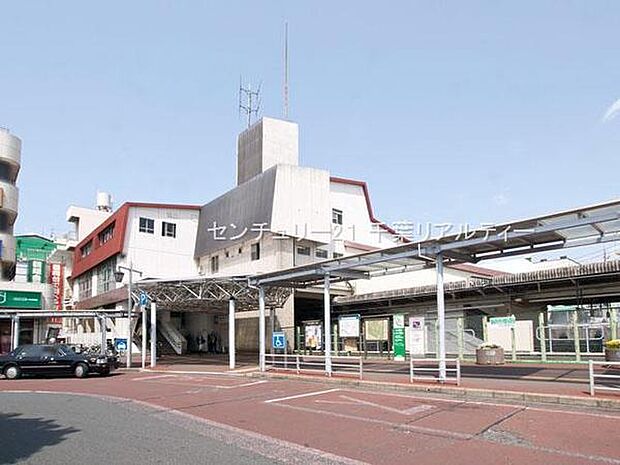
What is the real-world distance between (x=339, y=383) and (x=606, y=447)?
1086 cm

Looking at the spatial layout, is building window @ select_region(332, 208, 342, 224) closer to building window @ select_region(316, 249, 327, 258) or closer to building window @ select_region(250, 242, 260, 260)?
building window @ select_region(316, 249, 327, 258)

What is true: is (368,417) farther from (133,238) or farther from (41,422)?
(133,238)

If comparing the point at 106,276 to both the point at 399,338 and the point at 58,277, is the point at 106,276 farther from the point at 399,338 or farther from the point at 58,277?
the point at 399,338

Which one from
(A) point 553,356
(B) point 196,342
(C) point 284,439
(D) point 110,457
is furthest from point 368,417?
(B) point 196,342

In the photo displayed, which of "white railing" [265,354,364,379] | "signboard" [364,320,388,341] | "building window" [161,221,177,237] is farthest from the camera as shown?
"building window" [161,221,177,237]

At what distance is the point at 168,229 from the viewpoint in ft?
151

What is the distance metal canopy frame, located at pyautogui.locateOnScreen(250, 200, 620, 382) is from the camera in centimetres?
1396

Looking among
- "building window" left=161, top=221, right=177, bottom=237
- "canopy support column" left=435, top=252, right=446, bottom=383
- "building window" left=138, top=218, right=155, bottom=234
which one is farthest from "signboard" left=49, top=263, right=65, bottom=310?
"canopy support column" left=435, top=252, right=446, bottom=383

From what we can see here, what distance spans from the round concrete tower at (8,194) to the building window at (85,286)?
25.4 feet

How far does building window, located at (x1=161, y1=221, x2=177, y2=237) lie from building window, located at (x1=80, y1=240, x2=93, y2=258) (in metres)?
12.1

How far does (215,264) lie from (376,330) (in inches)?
653

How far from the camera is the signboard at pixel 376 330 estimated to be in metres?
32.5

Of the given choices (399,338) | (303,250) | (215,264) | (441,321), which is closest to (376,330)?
(399,338)

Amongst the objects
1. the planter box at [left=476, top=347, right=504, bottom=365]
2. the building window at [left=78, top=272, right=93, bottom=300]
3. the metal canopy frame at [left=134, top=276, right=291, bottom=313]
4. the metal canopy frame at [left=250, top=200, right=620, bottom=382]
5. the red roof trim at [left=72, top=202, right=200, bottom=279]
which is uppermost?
the red roof trim at [left=72, top=202, right=200, bottom=279]
